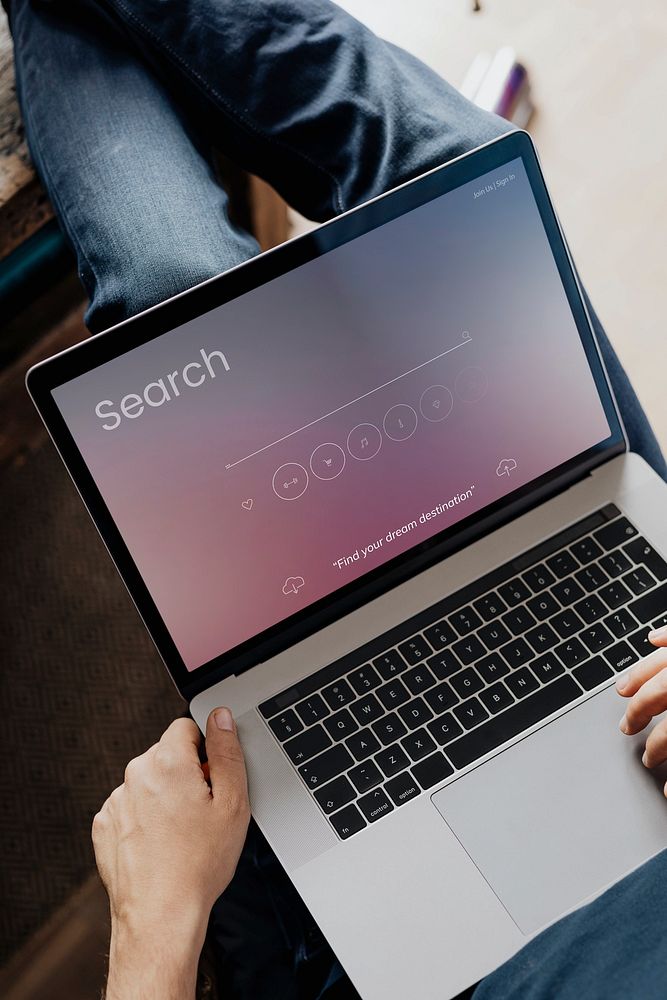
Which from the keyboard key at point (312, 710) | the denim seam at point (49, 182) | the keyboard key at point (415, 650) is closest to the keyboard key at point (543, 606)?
the keyboard key at point (415, 650)

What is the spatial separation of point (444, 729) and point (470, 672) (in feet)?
0.18

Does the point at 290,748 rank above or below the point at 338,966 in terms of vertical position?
above

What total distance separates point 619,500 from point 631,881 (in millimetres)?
334

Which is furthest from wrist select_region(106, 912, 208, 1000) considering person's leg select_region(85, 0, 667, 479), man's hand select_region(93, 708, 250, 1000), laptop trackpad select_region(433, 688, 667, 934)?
person's leg select_region(85, 0, 667, 479)

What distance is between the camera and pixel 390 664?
0.77 m

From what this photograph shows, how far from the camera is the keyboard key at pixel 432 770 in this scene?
726 millimetres

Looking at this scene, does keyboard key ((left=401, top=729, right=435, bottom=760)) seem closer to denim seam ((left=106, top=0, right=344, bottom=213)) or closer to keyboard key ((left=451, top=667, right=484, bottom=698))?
keyboard key ((left=451, top=667, right=484, bottom=698))

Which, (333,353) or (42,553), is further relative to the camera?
(42,553)

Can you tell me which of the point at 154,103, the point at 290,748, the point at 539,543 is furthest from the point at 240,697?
the point at 154,103

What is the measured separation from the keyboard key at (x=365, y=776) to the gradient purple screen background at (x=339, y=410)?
15cm

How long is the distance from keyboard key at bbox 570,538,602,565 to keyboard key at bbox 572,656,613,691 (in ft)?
0.30

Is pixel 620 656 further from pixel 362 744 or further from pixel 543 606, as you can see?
pixel 362 744

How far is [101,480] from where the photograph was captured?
0.68 m

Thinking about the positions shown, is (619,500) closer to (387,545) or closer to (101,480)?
(387,545)
